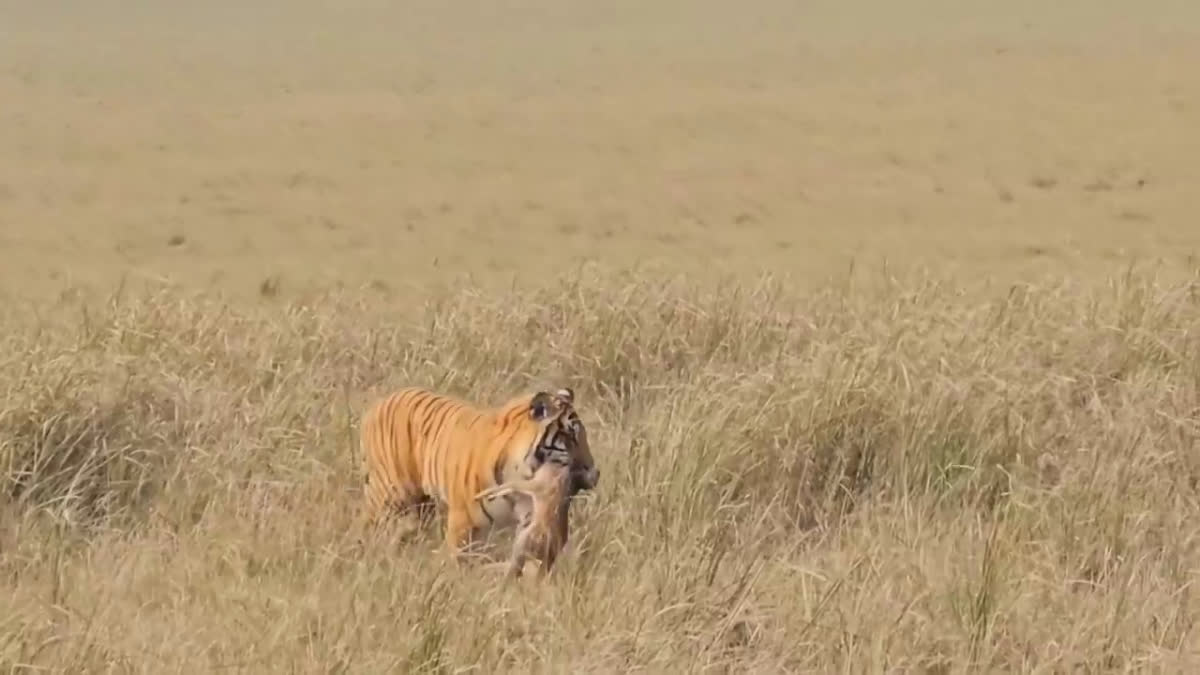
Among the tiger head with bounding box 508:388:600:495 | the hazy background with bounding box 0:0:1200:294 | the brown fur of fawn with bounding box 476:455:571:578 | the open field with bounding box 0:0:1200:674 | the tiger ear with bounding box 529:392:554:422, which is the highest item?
the tiger ear with bounding box 529:392:554:422

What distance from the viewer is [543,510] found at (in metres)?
3.77

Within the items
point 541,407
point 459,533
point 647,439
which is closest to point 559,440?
point 541,407

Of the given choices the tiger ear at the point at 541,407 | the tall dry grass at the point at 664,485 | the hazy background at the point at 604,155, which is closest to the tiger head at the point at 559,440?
the tiger ear at the point at 541,407

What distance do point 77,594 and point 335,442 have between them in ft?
4.38

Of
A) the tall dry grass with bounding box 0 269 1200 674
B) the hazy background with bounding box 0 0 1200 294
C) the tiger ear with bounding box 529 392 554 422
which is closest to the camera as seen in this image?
the tall dry grass with bounding box 0 269 1200 674

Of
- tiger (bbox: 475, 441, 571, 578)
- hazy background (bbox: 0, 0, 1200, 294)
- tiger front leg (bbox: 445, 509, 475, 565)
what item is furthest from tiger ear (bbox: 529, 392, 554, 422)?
hazy background (bbox: 0, 0, 1200, 294)

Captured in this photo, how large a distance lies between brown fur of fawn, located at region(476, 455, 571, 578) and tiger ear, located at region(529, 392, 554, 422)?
0.37 ft

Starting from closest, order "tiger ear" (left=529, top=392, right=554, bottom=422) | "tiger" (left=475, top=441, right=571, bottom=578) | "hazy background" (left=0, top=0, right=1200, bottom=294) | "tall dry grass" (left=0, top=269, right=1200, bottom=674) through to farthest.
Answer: "tall dry grass" (left=0, top=269, right=1200, bottom=674) < "tiger" (left=475, top=441, right=571, bottom=578) < "tiger ear" (left=529, top=392, right=554, bottom=422) < "hazy background" (left=0, top=0, right=1200, bottom=294)

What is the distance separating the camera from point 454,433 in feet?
13.9

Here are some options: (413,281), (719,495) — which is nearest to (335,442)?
(719,495)

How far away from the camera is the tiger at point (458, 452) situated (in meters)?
3.86

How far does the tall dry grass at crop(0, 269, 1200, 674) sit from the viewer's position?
11.4 feet

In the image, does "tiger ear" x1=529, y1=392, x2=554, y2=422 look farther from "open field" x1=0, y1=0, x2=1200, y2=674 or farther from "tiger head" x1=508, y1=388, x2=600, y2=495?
"open field" x1=0, y1=0, x2=1200, y2=674

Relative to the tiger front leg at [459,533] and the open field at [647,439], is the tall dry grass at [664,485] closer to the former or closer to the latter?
the open field at [647,439]
